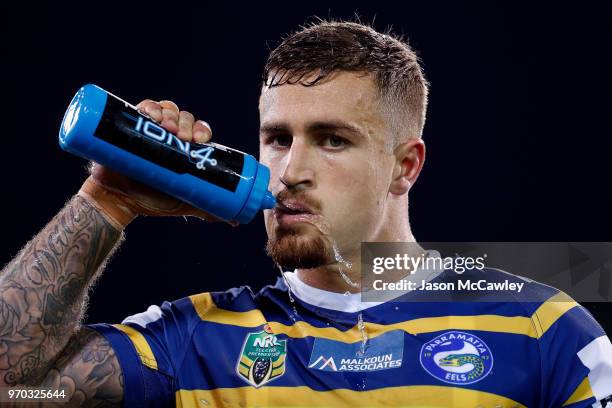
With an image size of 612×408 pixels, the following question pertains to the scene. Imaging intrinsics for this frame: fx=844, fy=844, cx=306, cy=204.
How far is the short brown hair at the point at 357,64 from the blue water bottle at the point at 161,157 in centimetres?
36

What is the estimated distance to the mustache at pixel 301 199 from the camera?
164cm

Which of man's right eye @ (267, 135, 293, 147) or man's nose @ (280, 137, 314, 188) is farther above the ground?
man's right eye @ (267, 135, 293, 147)

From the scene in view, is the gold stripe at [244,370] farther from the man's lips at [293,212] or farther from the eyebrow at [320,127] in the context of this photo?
the eyebrow at [320,127]

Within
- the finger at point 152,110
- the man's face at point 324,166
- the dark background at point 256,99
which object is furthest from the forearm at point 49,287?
the dark background at point 256,99

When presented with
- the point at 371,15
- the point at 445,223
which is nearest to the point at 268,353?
the point at 445,223

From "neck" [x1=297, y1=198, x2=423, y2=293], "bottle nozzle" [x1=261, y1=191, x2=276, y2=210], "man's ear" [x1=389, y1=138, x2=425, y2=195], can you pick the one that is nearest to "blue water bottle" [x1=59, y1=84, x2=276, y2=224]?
"bottle nozzle" [x1=261, y1=191, x2=276, y2=210]

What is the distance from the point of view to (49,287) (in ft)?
5.09

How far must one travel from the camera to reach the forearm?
4.98ft

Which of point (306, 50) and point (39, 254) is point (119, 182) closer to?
point (39, 254)

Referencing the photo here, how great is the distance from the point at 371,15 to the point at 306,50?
1.28m

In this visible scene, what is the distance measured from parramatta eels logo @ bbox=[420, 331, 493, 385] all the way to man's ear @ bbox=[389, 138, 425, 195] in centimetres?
36

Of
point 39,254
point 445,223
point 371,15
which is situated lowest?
point 39,254

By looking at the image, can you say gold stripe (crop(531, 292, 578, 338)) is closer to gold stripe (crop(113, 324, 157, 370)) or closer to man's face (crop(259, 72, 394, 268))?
man's face (crop(259, 72, 394, 268))

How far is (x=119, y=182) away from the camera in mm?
1606
